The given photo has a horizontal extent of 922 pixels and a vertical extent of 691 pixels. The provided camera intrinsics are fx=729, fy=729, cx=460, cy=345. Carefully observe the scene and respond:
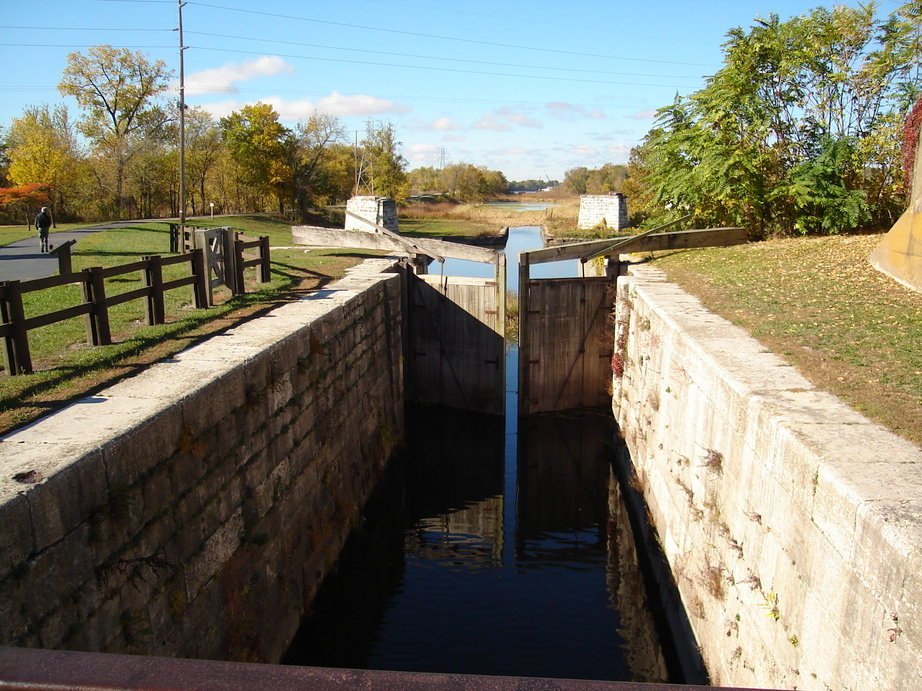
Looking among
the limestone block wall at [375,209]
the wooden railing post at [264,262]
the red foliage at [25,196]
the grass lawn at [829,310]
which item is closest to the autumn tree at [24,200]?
the red foliage at [25,196]

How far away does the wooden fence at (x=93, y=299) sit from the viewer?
5285mm

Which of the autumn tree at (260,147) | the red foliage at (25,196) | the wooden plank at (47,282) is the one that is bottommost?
the wooden plank at (47,282)

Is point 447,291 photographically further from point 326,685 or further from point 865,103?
point 326,685

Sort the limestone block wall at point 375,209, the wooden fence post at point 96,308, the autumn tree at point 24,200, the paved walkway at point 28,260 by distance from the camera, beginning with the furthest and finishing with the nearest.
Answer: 1. the autumn tree at point 24,200
2. the limestone block wall at point 375,209
3. the paved walkway at point 28,260
4. the wooden fence post at point 96,308

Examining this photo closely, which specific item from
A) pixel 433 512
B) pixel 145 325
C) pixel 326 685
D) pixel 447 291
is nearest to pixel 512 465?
pixel 433 512

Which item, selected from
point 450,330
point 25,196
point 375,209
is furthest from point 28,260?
point 25,196

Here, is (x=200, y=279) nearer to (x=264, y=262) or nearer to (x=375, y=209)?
(x=264, y=262)

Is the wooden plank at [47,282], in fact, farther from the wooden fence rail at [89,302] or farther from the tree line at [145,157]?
the tree line at [145,157]

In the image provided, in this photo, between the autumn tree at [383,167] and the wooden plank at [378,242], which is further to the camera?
the autumn tree at [383,167]

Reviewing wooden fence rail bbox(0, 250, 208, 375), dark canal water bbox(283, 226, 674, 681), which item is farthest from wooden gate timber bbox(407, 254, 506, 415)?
wooden fence rail bbox(0, 250, 208, 375)

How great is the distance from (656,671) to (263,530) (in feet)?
11.9

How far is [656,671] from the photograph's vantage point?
639 cm

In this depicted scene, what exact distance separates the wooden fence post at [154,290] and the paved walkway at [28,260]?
5097 mm

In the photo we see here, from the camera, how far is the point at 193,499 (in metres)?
4.74
